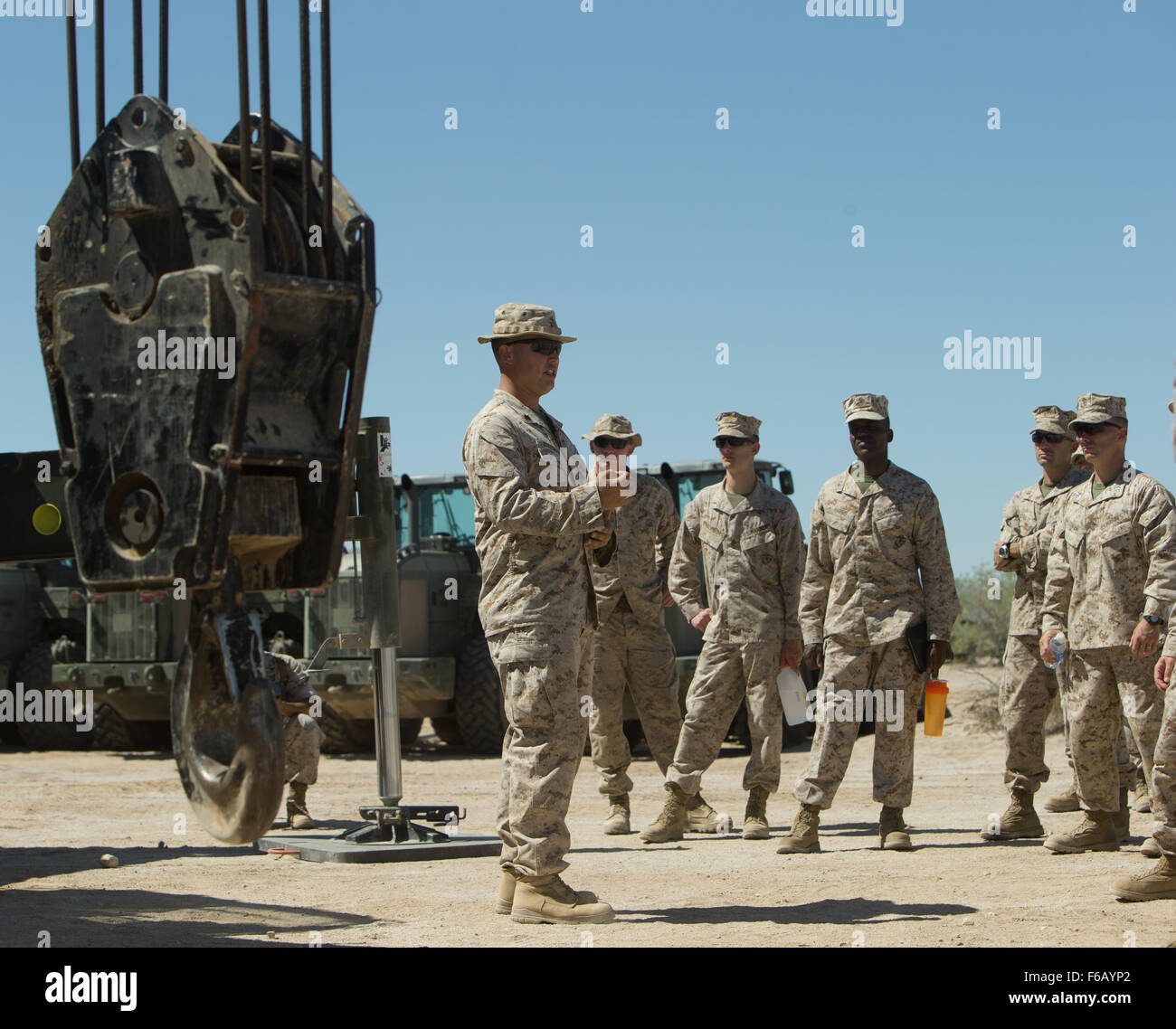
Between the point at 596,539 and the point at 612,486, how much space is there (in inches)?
16.2

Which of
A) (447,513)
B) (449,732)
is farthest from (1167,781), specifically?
(449,732)

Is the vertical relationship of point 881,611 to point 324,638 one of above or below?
above

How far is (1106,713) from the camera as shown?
679cm

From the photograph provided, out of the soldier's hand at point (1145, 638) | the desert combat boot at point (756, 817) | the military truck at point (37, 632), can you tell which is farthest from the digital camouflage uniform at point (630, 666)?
the military truck at point (37, 632)

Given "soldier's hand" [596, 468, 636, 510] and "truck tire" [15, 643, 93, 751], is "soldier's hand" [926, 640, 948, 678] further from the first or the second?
"truck tire" [15, 643, 93, 751]

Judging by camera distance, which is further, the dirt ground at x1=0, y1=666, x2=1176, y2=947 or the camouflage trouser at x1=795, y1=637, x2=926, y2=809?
the camouflage trouser at x1=795, y1=637, x2=926, y2=809

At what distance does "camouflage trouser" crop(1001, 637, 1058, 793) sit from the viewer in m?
7.91

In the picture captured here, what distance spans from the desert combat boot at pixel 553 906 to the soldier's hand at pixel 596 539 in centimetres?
115

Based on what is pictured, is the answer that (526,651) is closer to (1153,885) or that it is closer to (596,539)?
(596,539)

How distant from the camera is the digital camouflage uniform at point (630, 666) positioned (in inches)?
332

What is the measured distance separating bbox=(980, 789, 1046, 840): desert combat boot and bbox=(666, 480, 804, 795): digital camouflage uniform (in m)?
1.12

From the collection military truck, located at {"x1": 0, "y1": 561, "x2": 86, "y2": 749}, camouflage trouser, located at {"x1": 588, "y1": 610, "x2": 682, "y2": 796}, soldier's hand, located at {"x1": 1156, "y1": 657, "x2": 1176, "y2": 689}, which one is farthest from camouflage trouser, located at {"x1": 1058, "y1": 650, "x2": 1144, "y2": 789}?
military truck, located at {"x1": 0, "y1": 561, "x2": 86, "y2": 749}

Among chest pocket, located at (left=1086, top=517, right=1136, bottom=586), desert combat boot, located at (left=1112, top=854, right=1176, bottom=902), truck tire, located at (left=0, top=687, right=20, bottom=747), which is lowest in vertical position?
truck tire, located at (left=0, top=687, right=20, bottom=747)
